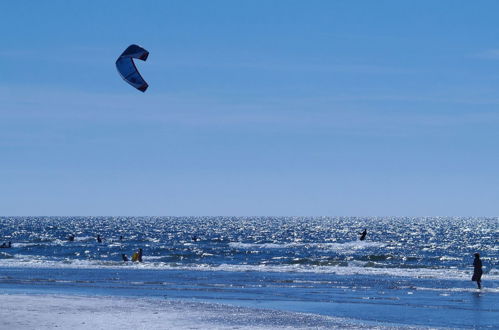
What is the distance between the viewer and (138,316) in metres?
21.4

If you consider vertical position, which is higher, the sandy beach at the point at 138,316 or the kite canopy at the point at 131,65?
the kite canopy at the point at 131,65

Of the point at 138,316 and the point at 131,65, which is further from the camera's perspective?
the point at 131,65

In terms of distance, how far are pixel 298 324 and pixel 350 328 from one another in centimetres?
144

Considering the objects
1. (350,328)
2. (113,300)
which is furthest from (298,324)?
(113,300)

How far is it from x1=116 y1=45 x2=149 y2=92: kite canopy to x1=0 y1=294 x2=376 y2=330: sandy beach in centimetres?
633

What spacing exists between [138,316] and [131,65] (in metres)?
7.17

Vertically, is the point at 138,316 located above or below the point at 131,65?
below

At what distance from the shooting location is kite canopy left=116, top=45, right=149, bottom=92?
21922 millimetres

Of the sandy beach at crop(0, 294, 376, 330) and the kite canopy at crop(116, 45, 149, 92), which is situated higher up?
the kite canopy at crop(116, 45, 149, 92)

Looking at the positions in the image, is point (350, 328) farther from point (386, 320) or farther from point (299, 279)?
point (299, 279)

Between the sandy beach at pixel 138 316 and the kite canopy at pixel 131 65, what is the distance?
6.33m

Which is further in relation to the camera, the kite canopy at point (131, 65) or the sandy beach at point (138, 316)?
the kite canopy at point (131, 65)

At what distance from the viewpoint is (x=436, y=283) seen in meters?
35.4

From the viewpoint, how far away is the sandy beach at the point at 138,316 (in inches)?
774
